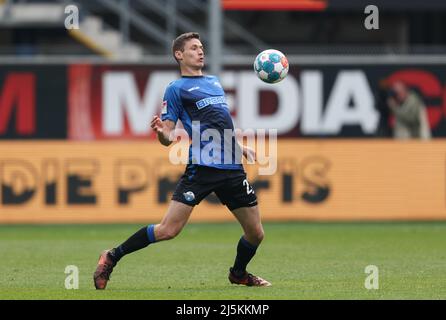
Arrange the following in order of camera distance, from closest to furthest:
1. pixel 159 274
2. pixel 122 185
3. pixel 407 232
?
pixel 159 274 → pixel 407 232 → pixel 122 185

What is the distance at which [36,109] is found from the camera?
22562mm

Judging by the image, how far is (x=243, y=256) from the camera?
10922 millimetres

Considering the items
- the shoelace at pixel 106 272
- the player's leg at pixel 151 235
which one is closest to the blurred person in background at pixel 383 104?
the player's leg at pixel 151 235

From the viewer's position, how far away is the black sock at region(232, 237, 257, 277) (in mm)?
10930

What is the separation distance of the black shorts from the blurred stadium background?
443 cm

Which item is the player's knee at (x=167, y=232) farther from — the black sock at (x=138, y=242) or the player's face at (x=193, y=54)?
the player's face at (x=193, y=54)

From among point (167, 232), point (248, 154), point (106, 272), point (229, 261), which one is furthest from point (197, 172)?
point (229, 261)

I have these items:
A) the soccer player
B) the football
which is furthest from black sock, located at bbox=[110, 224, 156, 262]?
the football

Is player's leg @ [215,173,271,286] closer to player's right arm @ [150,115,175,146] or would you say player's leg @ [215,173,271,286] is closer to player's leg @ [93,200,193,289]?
player's leg @ [93,200,193,289]

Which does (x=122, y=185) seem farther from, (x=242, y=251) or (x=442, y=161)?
(x=242, y=251)

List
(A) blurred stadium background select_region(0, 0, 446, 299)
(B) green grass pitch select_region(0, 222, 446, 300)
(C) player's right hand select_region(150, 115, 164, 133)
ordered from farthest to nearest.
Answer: (A) blurred stadium background select_region(0, 0, 446, 299) < (B) green grass pitch select_region(0, 222, 446, 300) < (C) player's right hand select_region(150, 115, 164, 133)
